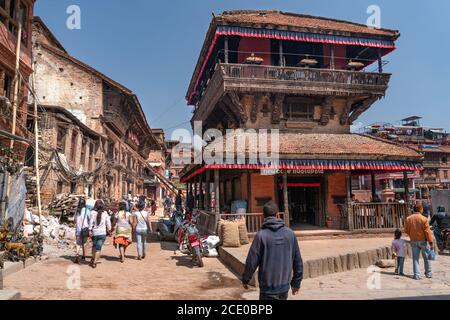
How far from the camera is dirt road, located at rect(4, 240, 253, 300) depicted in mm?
6501

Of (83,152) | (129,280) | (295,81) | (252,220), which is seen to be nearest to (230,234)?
(252,220)

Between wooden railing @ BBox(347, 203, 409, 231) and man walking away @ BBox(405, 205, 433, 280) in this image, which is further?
wooden railing @ BBox(347, 203, 409, 231)

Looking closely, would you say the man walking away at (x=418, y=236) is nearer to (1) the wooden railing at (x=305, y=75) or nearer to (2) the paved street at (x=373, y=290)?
(2) the paved street at (x=373, y=290)

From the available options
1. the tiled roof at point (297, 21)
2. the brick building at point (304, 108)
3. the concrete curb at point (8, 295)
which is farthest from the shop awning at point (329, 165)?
the concrete curb at point (8, 295)

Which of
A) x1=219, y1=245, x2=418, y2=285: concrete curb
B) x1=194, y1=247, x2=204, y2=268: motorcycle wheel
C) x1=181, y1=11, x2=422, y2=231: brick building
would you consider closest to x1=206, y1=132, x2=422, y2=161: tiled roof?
x1=181, y1=11, x2=422, y2=231: brick building

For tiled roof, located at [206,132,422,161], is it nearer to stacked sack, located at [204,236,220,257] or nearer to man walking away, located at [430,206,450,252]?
man walking away, located at [430,206,450,252]

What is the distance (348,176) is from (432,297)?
9.33 m

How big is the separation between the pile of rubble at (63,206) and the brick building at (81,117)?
0.72 m

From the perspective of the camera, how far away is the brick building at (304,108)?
13781 mm

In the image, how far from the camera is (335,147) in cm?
1403

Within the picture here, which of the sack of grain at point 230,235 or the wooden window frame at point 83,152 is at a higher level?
the wooden window frame at point 83,152

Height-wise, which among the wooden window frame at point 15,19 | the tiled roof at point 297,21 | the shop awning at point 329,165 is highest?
the tiled roof at point 297,21

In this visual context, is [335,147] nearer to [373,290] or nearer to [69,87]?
[373,290]

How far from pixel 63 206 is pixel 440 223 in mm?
16085
